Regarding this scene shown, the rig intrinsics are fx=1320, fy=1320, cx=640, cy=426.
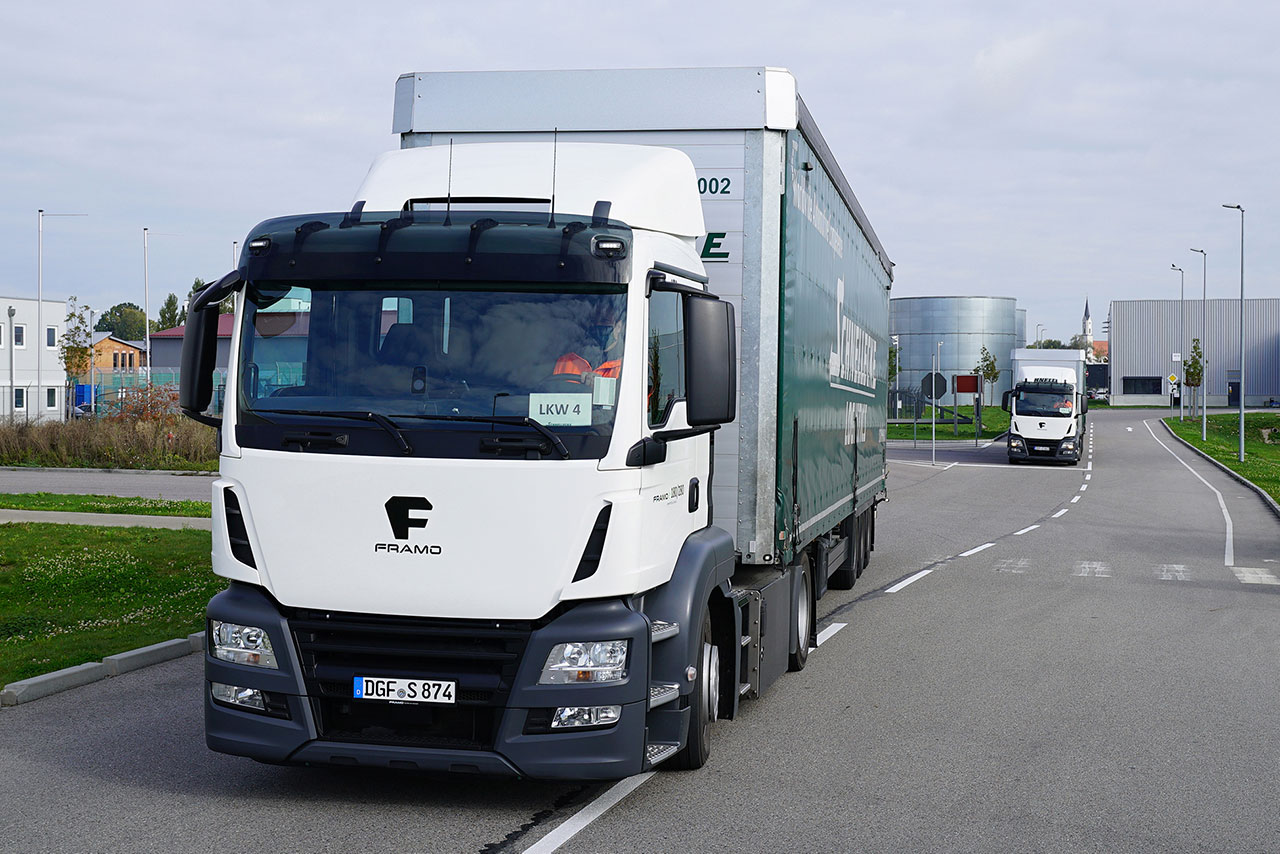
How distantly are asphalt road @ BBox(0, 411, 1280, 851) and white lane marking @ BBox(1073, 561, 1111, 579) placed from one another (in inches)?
97.9

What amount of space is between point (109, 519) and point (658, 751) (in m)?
14.1

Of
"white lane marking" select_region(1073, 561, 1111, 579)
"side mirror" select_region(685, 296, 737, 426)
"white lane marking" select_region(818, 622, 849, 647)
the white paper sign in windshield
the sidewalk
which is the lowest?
"white lane marking" select_region(818, 622, 849, 647)

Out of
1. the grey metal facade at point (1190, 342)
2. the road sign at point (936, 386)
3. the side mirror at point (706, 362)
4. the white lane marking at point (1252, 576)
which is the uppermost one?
the grey metal facade at point (1190, 342)

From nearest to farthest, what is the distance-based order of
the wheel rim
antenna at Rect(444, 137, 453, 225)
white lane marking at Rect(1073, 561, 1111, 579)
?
antenna at Rect(444, 137, 453, 225)
the wheel rim
white lane marking at Rect(1073, 561, 1111, 579)

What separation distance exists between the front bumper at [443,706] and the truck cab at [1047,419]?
120 ft

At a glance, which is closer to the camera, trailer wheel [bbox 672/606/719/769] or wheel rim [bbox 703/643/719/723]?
trailer wheel [bbox 672/606/719/769]

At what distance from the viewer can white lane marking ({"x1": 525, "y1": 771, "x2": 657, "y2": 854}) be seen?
17.0ft

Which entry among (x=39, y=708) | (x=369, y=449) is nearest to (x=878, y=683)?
(x=369, y=449)

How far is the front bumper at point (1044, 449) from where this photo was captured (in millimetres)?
39812

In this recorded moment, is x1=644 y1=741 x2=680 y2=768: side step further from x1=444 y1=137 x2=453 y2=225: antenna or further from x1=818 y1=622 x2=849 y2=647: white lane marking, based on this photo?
x1=818 y1=622 x2=849 y2=647: white lane marking

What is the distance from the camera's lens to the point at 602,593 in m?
5.36

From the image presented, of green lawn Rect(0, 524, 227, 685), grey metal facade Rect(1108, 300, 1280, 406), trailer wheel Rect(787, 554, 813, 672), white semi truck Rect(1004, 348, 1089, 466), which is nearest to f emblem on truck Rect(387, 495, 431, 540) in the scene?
trailer wheel Rect(787, 554, 813, 672)

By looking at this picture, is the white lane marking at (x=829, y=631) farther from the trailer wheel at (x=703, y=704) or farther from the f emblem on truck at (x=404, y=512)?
the f emblem on truck at (x=404, y=512)

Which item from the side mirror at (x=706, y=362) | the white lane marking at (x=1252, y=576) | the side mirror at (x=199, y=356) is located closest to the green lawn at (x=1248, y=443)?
the white lane marking at (x=1252, y=576)
